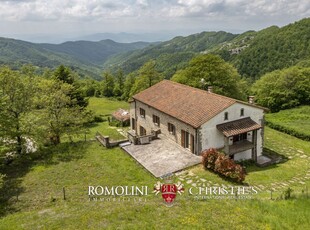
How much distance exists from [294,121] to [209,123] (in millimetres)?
25986

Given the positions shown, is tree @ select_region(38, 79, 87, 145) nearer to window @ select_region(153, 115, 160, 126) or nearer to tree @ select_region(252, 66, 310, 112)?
window @ select_region(153, 115, 160, 126)

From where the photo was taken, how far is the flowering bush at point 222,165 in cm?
2069

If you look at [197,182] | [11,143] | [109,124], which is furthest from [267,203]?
[109,124]

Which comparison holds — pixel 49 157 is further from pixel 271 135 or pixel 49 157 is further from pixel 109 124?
pixel 271 135

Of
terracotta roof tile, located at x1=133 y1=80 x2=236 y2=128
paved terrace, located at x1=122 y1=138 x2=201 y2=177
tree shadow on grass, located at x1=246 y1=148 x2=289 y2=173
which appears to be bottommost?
tree shadow on grass, located at x1=246 y1=148 x2=289 y2=173

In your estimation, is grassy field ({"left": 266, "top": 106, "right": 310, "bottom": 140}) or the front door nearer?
the front door

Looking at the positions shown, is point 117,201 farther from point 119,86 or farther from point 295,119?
point 119,86

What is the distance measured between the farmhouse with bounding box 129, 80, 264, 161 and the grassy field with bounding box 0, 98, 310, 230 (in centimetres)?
256

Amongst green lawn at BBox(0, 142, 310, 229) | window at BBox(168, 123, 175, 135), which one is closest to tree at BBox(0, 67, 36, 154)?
green lawn at BBox(0, 142, 310, 229)

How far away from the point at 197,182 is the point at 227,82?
26.7 meters

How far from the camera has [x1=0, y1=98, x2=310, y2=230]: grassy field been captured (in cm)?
1316

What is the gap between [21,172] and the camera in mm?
24188

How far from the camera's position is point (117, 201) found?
629 inches

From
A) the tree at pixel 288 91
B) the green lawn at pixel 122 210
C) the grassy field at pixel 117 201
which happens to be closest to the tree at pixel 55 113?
the grassy field at pixel 117 201
